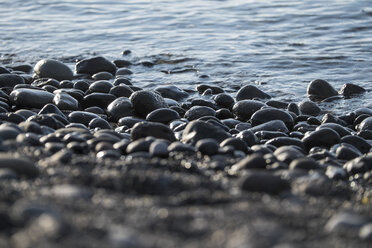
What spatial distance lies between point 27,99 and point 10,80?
3.51 feet

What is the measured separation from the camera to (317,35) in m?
9.43

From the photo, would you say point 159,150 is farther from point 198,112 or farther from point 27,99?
point 27,99

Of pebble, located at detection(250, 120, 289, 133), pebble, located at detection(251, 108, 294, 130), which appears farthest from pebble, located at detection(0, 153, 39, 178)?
pebble, located at detection(251, 108, 294, 130)

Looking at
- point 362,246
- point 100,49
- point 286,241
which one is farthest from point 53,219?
point 100,49

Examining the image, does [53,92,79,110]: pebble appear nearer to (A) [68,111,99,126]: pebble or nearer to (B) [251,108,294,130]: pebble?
(A) [68,111,99,126]: pebble

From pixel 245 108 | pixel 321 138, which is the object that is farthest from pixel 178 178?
pixel 245 108

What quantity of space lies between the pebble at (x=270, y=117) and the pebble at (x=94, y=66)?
9.25 ft

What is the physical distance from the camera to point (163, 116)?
564cm

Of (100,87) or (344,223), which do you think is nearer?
(344,223)

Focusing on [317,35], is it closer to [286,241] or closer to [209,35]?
[209,35]

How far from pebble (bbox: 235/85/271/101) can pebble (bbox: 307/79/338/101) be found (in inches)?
21.4

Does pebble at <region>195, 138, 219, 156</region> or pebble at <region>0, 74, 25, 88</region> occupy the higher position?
pebble at <region>195, 138, 219, 156</region>

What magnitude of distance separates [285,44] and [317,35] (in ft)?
2.45

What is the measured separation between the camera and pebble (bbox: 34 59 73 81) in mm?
7410
